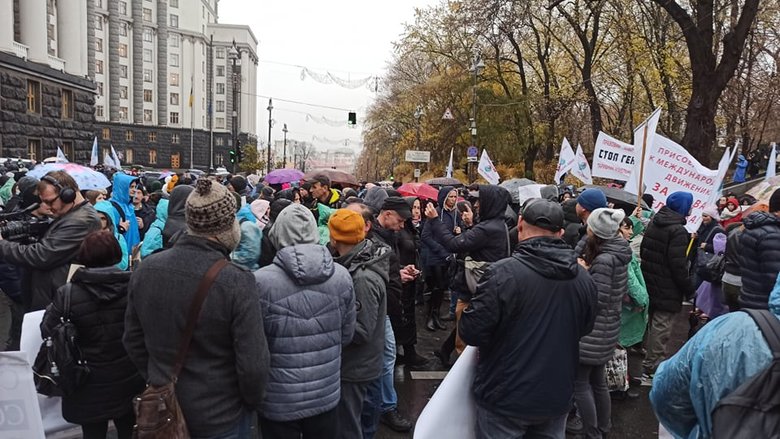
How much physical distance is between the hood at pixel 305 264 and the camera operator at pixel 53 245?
192cm

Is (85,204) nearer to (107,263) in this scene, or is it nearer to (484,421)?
(107,263)

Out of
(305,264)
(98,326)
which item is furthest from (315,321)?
(98,326)

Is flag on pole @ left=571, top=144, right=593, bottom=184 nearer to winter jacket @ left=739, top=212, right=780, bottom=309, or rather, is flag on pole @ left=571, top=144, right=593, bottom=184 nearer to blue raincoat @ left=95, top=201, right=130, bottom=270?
winter jacket @ left=739, top=212, right=780, bottom=309

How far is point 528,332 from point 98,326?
2.24 meters

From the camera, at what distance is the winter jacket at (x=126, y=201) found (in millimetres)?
6551

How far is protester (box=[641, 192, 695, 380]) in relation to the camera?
5.34 meters

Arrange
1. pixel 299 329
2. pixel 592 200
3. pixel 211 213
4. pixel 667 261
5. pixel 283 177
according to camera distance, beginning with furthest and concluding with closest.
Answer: pixel 283 177
pixel 667 261
pixel 592 200
pixel 299 329
pixel 211 213

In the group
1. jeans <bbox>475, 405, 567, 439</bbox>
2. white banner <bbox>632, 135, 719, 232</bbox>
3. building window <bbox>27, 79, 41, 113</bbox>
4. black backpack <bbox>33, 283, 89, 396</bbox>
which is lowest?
jeans <bbox>475, 405, 567, 439</bbox>

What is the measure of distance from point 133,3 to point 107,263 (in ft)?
237

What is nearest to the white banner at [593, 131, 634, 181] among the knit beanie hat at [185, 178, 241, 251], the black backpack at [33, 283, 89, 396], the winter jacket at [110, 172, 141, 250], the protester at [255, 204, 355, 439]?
the winter jacket at [110, 172, 141, 250]

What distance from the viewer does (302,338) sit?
9.14ft

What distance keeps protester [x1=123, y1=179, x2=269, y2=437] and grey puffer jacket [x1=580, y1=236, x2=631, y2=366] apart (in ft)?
7.97

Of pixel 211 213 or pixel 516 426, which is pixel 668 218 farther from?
pixel 211 213

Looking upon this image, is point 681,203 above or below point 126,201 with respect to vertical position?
above
